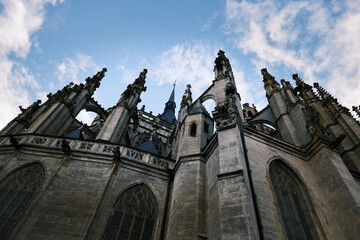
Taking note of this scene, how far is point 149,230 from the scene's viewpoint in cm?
744

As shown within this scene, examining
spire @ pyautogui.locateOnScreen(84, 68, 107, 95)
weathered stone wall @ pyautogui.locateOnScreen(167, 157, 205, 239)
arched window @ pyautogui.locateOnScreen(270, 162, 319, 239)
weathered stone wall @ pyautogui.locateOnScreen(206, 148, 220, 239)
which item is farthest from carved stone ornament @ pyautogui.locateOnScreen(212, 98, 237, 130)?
spire @ pyautogui.locateOnScreen(84, 68, 107, 95)

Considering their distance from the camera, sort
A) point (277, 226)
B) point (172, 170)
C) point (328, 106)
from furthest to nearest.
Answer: point (328, 106) < point (172, 170) < point (277, 226)

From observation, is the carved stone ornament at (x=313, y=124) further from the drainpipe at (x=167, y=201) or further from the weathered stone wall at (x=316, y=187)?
the drainpipe at (x=167, y=201)

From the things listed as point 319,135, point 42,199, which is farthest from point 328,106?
point 42,199

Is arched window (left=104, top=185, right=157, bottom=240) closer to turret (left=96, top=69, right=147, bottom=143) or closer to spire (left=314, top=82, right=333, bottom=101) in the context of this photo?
turret (left=96, top=69, right=147, bottom=143)

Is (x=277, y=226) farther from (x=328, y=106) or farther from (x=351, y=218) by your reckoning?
(x=328, y=106)

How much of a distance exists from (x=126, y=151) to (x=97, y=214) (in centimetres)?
292

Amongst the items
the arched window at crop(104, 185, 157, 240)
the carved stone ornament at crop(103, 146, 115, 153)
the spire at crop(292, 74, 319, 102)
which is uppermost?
the spire at crop(292, 74, 319, 102)

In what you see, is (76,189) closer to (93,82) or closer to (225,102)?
(225,102)

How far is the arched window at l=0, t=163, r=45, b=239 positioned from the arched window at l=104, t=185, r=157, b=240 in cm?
275

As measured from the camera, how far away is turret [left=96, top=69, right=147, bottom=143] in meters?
10.7

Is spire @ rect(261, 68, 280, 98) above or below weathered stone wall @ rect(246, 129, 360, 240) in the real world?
above

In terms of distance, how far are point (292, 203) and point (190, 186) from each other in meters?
3.32

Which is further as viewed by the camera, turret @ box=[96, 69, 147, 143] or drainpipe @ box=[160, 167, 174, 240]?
turret @ box=[96, 69, 147, 143]
